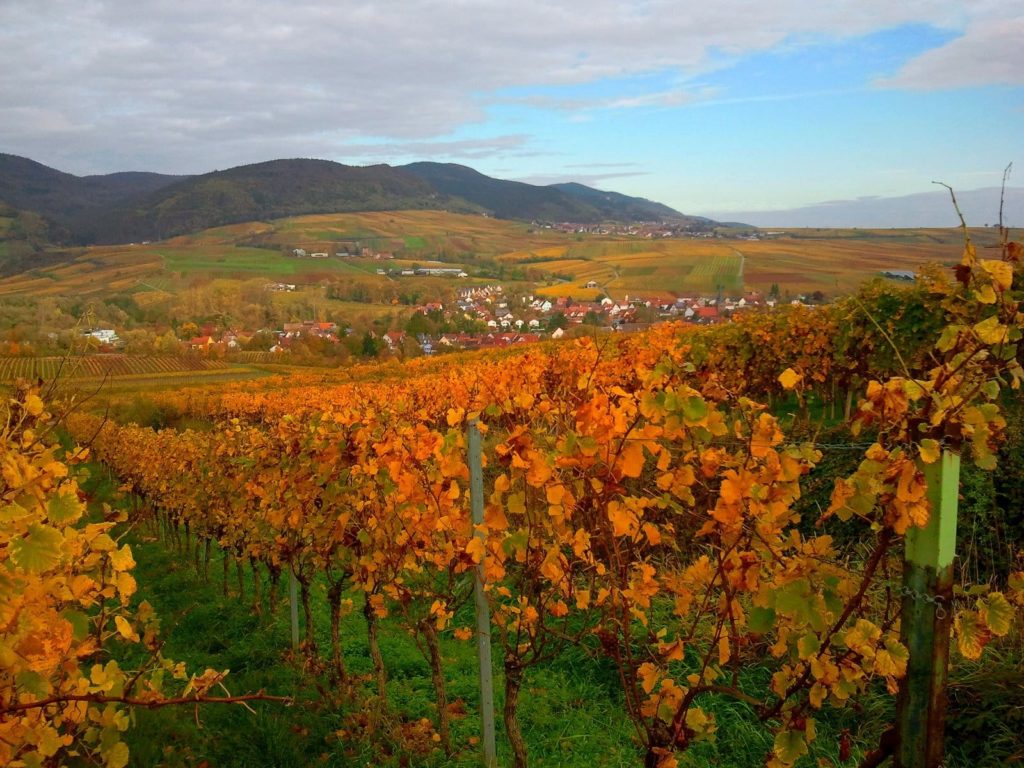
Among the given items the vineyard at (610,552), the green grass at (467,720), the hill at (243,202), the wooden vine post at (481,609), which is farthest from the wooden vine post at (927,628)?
the hill at (243,202)

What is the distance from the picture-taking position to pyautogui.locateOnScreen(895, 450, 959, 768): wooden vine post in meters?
1.75

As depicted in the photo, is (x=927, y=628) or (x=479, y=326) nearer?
(x=927, y=628)

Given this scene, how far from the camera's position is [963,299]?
9133 millimetres

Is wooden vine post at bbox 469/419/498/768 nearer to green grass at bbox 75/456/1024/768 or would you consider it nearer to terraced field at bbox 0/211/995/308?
green grass at bbox 75/456/1024/768

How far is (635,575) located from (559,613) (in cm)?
36

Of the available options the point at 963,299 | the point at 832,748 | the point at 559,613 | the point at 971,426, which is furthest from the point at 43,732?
the point at 963,299

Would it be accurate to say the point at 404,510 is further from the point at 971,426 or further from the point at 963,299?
the point at 963,299

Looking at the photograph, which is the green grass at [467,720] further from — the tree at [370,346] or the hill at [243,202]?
the hill at [243,202]

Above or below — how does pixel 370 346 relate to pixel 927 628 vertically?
below

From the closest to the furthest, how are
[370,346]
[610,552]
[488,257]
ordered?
[610,552], [370,346], [488,257]

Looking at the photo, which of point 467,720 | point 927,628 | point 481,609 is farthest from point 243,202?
point 927,628

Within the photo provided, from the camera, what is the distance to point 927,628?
5.99ft

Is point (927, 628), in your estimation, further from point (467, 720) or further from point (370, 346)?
point (370, 346)

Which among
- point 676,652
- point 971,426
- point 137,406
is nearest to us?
point 971,426
